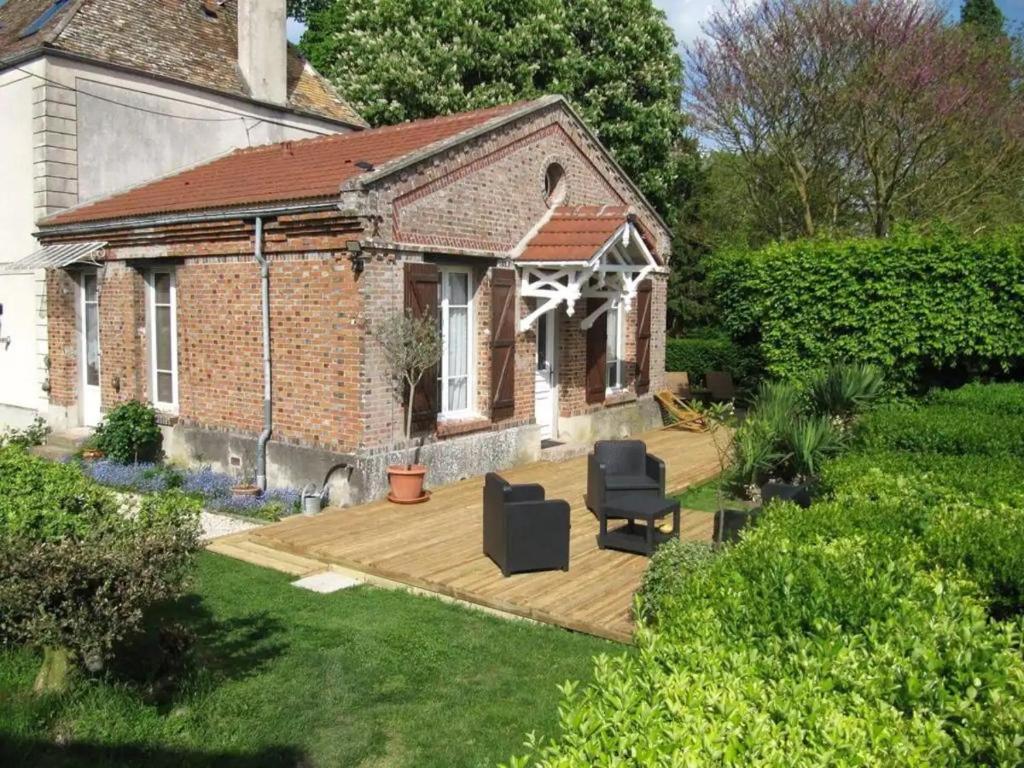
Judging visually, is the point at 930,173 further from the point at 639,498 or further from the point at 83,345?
the point at 83,345

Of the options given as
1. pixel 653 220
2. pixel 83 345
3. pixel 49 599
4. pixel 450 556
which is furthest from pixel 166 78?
pixel 49 599

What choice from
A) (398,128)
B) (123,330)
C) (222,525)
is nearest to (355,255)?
(222,525)

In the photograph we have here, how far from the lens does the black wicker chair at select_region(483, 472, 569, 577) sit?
795 cm

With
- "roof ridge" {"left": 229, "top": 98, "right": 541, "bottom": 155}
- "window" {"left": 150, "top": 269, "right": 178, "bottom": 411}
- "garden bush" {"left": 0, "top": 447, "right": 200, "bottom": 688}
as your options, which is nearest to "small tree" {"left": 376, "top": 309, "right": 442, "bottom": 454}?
"roof ridge" {"left": 229, "top": 98, "right": 541, "bottom": 155}

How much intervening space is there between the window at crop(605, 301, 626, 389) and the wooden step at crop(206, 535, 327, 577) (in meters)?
8.74

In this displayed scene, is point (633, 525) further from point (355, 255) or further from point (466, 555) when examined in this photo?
point (355, 255)

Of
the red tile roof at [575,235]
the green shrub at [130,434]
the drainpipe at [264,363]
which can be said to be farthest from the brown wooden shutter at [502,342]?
the green shrub at [130,434]

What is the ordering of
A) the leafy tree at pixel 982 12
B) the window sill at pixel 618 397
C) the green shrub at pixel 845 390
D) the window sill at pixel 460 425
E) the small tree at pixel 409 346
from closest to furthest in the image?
the small tree at pixel 409 346 → the green shrub at pixel 845 390 → the window sill at pixel 460 425 → the window sill at pixel 618 397 → the leafy tree at pixel 982 12

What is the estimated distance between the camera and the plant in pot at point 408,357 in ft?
35.1

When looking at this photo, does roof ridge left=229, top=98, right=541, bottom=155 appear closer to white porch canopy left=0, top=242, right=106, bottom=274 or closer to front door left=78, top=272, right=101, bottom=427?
white porch canopy left=0, top=242, right=106, bottom=274

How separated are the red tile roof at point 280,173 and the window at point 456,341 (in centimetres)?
198

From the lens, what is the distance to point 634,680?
129 inches

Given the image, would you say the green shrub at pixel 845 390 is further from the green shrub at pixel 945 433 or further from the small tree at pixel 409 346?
A: the small tree at pixel 409 346

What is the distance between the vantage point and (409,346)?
10.7m
